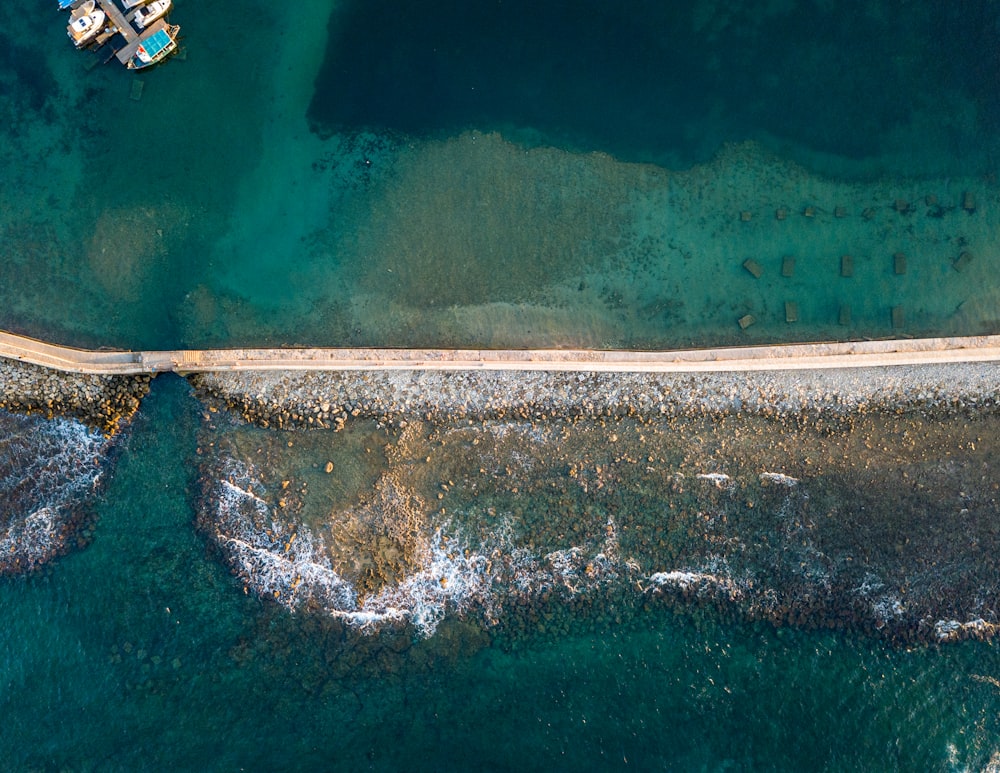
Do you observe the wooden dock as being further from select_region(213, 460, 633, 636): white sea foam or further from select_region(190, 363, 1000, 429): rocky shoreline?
select_region(213, 460, 633, 636): white sea foam

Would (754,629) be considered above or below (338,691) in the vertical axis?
below

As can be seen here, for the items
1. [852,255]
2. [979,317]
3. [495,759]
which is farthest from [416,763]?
[979,317]

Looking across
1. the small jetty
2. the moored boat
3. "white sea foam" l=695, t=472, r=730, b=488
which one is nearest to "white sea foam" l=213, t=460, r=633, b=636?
"white sea foam" l=695, t=472, r=730, b=488

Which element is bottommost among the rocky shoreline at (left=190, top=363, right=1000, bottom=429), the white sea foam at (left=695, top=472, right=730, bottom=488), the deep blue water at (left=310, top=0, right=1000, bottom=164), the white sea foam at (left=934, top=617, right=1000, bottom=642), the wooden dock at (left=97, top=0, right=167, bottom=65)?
the white sea foam at (left=934, top=617, right=1000, bottom=642)

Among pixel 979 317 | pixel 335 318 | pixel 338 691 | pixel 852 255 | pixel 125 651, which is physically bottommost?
pixel 338 691

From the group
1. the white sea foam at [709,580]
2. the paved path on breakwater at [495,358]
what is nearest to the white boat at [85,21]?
the paved path on breakwater at [495,358]

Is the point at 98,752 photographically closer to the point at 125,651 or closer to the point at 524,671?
the point at 125,651
